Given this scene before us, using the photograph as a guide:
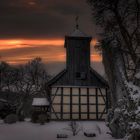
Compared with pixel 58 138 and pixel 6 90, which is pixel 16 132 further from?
pixel 6 90

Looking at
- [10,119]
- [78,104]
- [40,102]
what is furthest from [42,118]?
[78,104]

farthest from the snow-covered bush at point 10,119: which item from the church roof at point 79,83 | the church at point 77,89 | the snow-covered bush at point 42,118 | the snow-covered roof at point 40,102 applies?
the church roof at point 79,83

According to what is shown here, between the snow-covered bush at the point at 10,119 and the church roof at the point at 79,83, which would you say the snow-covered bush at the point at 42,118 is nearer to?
the snow-covered bush at the point at 10,119

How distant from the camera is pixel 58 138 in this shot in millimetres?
22188

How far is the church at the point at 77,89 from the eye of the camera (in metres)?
34.2

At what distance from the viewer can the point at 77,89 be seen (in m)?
35.0

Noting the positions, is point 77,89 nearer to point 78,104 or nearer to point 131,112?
point 78,104

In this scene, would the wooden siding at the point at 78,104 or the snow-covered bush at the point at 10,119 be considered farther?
the wooden siding at the point at 78,104

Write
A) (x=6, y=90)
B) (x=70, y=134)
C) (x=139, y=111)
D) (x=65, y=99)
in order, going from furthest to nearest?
(x=6, y=90) < (x=65, y=99) < (x=70, y=134) < (x=139, y=111)

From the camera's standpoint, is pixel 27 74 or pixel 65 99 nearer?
pixel 65 99

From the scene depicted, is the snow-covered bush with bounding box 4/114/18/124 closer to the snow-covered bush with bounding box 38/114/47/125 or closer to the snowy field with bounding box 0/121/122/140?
the snowy field with bounding box 0/121/122/140

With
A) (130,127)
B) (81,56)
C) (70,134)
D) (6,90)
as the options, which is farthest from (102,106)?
(6,90)

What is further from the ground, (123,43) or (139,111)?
(123,43)

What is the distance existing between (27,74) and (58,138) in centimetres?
3637
